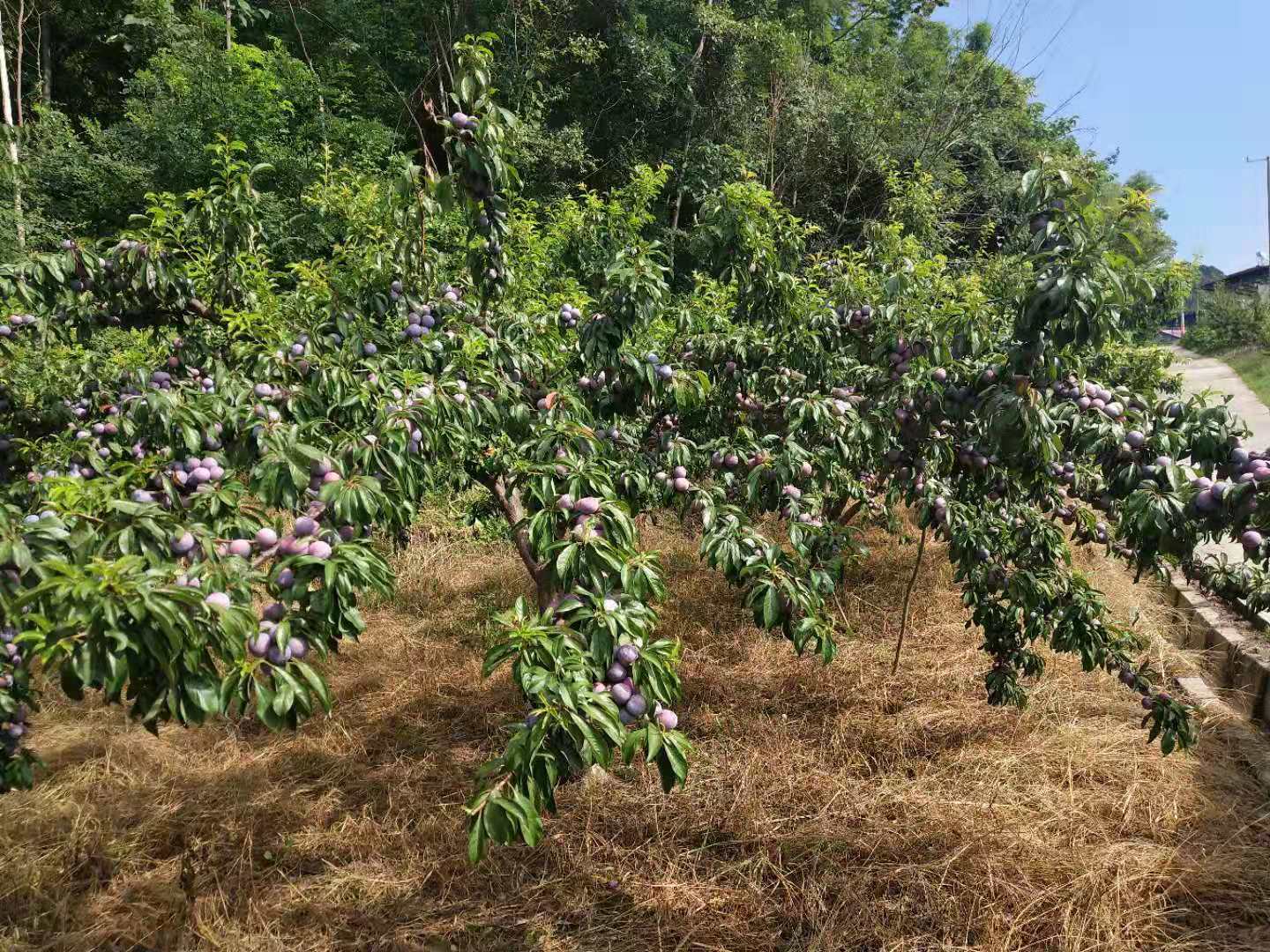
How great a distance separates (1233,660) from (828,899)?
9.49 ft

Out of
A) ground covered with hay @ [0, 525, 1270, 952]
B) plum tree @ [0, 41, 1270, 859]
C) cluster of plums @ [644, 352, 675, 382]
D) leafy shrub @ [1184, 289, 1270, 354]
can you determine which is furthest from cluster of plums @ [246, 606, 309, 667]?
leafy shrub @ [1184, 289, 1270, 354]

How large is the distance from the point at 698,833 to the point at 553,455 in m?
1.54

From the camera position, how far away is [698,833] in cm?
267

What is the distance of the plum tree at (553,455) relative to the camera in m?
1.28

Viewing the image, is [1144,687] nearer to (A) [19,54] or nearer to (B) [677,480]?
(B) [677,480]

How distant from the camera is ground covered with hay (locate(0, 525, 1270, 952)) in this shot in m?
2.28

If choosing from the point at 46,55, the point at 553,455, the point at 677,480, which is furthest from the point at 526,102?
the point at 553,455

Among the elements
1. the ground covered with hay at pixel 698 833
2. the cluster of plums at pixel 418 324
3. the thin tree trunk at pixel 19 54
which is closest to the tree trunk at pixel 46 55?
the thin tree trunk at pixel 19 54

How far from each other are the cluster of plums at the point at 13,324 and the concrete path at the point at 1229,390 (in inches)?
216

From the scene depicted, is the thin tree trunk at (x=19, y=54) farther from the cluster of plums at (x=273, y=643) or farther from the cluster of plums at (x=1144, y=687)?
the cluster of plums at (x=1144, y=687)

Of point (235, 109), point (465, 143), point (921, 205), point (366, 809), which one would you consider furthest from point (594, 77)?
point (366, 809)

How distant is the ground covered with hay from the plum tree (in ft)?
1.46

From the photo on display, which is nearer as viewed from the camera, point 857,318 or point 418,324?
→ point 418,324

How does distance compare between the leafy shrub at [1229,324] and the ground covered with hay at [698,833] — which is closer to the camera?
the ground covered with hay at [698,833]
